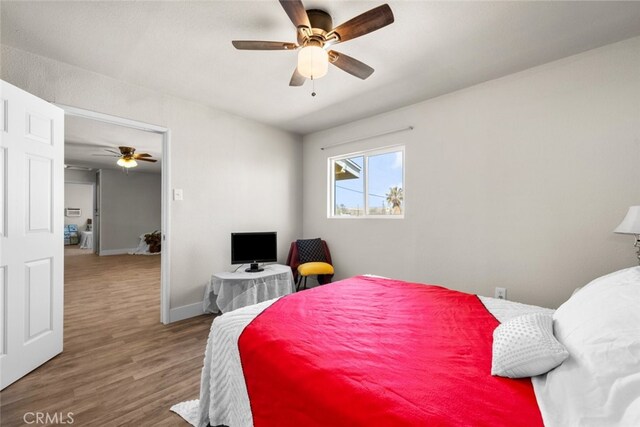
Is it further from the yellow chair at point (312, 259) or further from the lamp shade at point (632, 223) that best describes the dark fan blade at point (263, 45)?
the yellow chair at point (312, 259)

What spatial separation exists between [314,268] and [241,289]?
3.20 ft

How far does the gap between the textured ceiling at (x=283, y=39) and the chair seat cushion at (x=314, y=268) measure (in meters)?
2.12

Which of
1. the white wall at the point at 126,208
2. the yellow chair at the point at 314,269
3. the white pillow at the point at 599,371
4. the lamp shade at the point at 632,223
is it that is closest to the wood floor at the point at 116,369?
the yellow chair at the point at 314,269

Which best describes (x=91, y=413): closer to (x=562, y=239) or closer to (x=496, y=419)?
(x=496, y=419)

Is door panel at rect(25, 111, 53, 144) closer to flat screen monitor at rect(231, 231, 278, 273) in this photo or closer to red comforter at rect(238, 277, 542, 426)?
flat screen monitor at rect(231, 231, 278, 273)

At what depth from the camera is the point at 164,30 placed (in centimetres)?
198

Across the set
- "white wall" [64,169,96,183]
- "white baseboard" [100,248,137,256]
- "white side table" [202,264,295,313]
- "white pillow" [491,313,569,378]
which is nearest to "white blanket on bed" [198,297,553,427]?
"white pillow" [491,313,569,378]

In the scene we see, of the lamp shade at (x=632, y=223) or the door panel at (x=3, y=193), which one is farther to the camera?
the door panel at (x=3, y=193)

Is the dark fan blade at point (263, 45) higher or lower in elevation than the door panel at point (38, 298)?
higher

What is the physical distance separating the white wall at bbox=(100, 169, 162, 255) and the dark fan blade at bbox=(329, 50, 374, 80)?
8047mm

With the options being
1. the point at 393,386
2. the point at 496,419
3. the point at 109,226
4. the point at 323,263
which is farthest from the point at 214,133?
the point at 109,226

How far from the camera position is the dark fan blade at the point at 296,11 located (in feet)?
4.73

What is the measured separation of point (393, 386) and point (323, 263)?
2.90m

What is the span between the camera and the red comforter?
0.83 m
